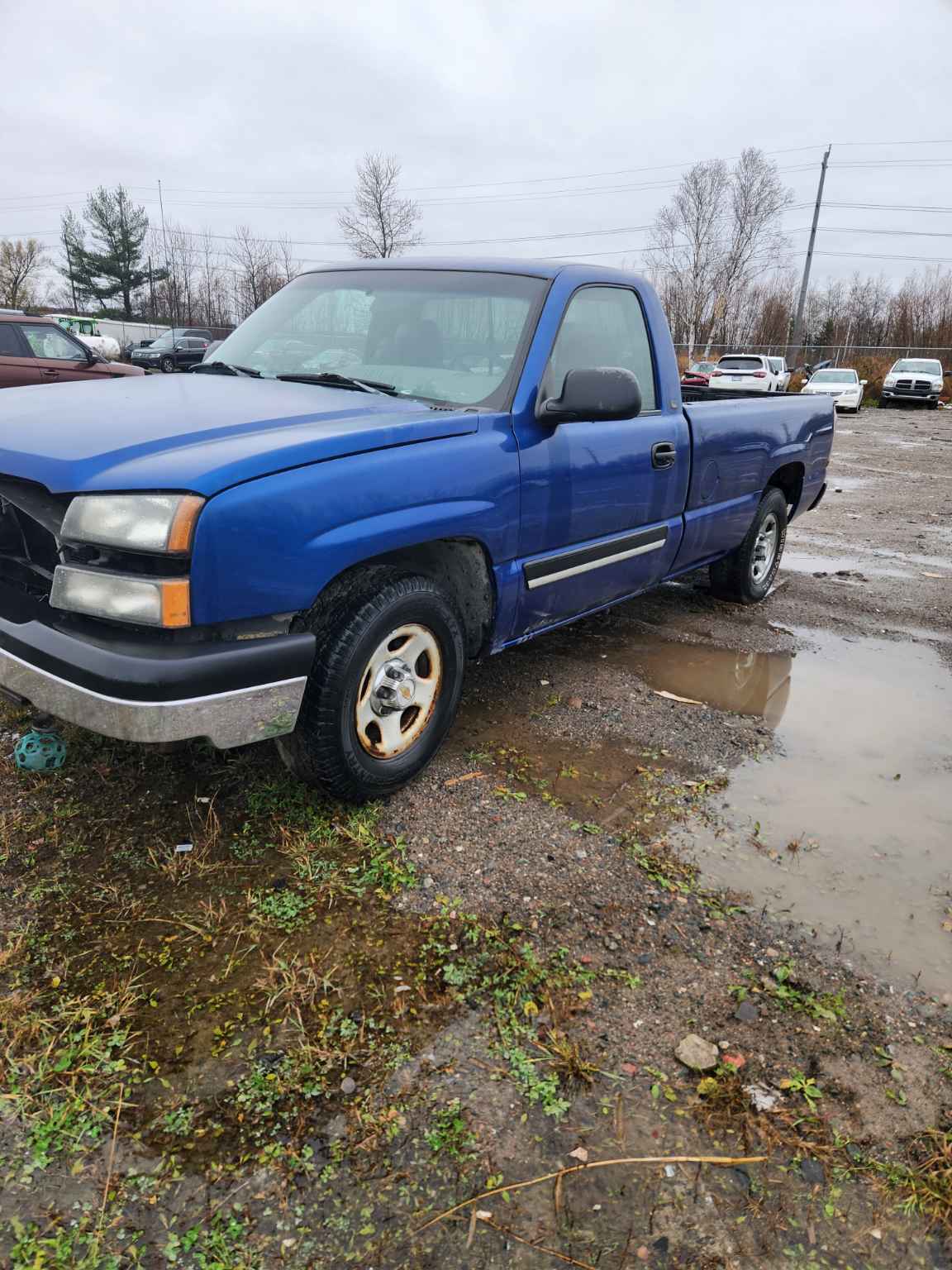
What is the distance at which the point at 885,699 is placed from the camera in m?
4.35

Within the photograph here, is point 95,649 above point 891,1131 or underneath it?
above

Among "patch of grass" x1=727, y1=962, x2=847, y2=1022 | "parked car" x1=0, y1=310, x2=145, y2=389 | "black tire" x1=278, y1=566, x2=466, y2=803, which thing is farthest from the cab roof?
"parked car" x1=0, y1=310, x2=145, y2=389

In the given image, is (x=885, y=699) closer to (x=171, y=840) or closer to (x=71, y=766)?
(x=171, y=840)

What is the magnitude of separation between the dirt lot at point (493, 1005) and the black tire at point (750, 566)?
2.01m

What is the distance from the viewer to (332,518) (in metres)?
2.53

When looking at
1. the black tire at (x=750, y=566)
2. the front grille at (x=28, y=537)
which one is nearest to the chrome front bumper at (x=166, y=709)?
the front grille at (x=28, y=537)

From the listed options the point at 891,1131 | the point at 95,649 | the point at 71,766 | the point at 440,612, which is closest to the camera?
the point at 891,1131

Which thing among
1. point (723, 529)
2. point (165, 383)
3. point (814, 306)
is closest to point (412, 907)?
point (165, 383)

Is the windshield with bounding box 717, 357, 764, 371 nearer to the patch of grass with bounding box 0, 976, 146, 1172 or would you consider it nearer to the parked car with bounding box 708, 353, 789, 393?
the parked car with bounding box 708, 353, 789, 393

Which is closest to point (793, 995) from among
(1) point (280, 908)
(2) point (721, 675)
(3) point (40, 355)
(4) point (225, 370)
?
(1) point (280, 908)

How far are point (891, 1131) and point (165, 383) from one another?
331cm

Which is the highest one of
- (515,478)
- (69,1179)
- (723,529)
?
(515,478)

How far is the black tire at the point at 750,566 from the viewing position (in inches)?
223

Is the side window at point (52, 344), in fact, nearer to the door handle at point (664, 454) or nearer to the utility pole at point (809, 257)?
the door handle at point (664, 454)
